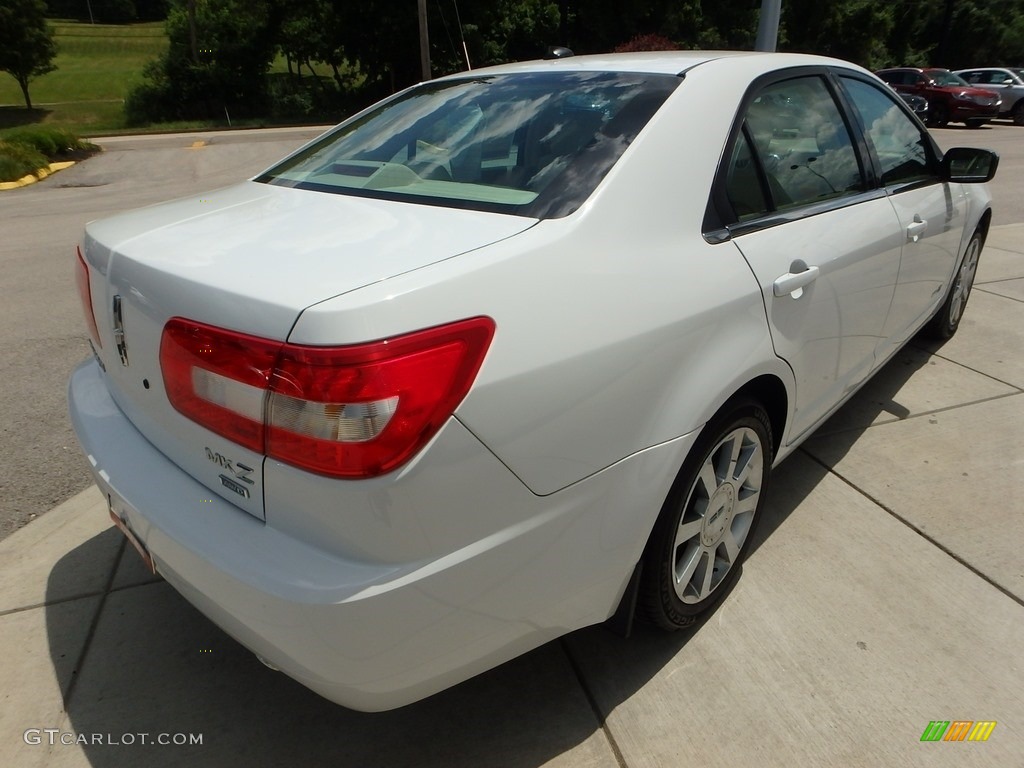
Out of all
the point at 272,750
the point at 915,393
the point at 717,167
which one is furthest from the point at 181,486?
the point at 915,393

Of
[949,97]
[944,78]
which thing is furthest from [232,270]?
[944,78]

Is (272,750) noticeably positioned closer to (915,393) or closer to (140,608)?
(140,608)

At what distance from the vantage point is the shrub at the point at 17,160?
45.9 feet

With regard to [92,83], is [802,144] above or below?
below

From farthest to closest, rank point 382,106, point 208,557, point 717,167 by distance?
point 382,106
point 717,167
point 208,557

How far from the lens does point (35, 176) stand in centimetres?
1455

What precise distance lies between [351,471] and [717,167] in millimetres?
1359

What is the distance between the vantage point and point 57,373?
4336 mm

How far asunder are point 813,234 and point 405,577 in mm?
1735

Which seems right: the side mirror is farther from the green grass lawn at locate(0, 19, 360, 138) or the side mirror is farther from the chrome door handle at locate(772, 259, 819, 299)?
the green grass lawn at locate(0, 19, 360, 138)

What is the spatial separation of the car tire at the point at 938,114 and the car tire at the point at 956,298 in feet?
67.2

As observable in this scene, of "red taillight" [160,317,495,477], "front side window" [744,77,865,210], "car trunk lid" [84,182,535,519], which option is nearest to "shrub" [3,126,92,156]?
"car trunk lid" [84,182,535,519]

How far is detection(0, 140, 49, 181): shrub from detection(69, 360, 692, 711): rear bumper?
15.3 metres

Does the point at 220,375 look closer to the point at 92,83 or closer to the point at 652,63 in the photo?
the point at 652,63
